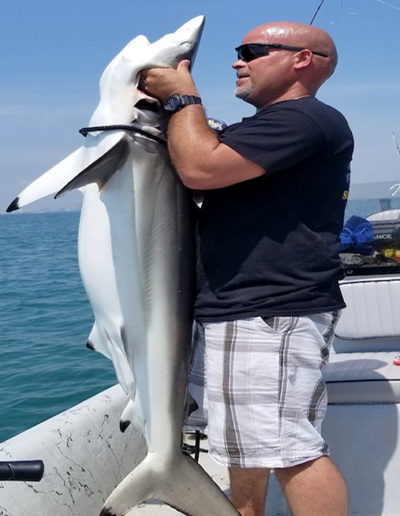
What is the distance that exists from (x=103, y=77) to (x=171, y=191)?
503 millimetres

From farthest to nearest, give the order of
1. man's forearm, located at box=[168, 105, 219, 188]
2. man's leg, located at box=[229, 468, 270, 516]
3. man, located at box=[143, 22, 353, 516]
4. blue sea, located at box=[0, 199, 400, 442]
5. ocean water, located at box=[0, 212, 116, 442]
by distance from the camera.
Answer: ocean water, located at box=[0, 212, 116, 442]
blue sea, located at box=[0, 199, 400, 442]
man's leg, located at box=[229, 468, 270, 516]
man, located at box=[143, 22, 353, 516]
man's forearm, located at box=[168, 105, 219, 188]

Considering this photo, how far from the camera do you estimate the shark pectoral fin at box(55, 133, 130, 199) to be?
2488 millimetres

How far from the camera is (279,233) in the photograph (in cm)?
262

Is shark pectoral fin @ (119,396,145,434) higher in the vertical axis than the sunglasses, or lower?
lower

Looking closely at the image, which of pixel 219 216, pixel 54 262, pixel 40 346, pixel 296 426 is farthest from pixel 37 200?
pixel 54 262

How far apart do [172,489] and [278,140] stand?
1.38 meters

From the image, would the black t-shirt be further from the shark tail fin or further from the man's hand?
the shark tail fin

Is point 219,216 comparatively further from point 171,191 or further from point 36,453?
point 36,453

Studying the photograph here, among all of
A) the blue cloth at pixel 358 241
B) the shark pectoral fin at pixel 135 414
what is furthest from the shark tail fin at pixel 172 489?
the blue cloth at pixel 358 241

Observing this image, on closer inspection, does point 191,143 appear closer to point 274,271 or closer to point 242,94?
point 242,94

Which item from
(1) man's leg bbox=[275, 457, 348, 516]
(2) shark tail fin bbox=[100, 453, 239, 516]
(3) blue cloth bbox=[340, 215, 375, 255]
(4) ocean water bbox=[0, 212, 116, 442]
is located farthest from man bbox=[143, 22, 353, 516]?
(4) ocean water bbox=[0, 212, 116, 442]

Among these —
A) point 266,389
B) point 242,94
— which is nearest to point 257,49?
point 242,94

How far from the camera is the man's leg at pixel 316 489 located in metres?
2.65

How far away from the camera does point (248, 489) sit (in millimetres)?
2928
